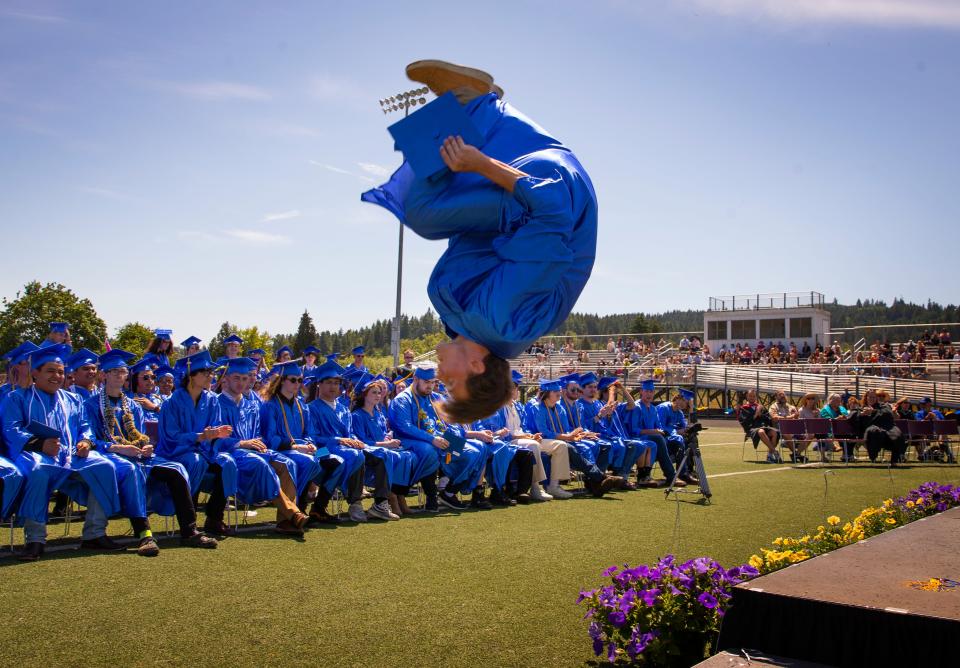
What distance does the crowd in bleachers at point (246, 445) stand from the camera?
22.4 feet

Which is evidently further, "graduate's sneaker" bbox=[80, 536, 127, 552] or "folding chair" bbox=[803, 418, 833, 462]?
"folding chair" bbox=[803, 418, 833, 462]

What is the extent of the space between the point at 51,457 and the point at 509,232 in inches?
230

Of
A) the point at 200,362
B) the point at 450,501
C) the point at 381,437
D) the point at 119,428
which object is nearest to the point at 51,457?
the point at 119,428

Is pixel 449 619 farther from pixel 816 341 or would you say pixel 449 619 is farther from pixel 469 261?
pixel 816 341

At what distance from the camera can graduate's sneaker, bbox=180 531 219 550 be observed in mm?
6965

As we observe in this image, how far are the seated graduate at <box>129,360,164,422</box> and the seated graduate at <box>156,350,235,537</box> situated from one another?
150cm

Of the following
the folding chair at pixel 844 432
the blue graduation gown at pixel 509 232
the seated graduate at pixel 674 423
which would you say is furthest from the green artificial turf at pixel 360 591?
the folding chair at pixel 844 432

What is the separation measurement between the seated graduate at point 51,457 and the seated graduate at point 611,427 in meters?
7.93

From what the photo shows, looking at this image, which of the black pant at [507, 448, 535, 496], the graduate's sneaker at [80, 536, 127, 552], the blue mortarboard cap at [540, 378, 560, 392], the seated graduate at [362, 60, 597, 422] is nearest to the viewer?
the seated graduate at [362, 60, 597, 422]

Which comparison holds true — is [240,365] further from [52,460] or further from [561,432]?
[561,432]

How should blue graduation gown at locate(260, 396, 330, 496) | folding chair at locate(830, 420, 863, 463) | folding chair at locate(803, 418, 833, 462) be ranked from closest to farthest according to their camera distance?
1. blue graduation gown at locate(260, 396, 330, 496)
2. folding chair at locate(803, 418, 833, 462)
3. folding chair at locate(830, 420, 863, 463)

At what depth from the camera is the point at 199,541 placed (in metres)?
6.99

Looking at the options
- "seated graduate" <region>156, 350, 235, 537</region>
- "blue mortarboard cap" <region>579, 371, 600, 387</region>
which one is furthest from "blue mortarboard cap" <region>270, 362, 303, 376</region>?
"blue mortarboard cap" <region>579, 371, 600, 387</region>

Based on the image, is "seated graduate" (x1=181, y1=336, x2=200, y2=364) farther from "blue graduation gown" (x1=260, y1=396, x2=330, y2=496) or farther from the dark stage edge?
the dark stage edge
